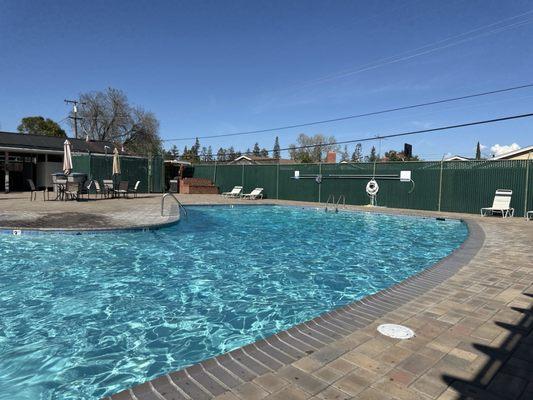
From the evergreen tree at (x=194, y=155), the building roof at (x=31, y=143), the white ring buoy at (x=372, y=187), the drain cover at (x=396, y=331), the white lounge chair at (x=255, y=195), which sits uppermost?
the evergreen tree at (x=194, y=155)

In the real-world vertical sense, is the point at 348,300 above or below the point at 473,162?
below

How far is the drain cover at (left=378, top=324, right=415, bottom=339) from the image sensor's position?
9.15ft

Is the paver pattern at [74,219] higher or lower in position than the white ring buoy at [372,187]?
lower

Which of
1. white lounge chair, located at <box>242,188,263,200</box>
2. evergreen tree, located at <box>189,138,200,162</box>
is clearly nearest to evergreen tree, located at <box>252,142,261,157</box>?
white lounge chair, located at <box>242,188,263,200</box>

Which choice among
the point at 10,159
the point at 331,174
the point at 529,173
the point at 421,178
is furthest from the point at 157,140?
the point at 529,173

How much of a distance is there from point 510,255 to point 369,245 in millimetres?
2896

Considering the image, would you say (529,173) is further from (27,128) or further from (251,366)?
(27,128)

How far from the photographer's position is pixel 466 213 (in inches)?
550

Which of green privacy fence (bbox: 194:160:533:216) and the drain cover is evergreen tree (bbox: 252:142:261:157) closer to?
green privacy fence (bbox: 194:160:533:216)

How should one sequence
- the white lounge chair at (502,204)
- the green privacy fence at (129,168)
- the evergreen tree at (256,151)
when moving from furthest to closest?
the evergreen tree at (256,151)
the green privacy fence at (129,168)
the white lounge chair at (502,204)

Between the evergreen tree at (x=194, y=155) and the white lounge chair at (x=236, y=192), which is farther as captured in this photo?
the evergreen tree at (x=194, y=155)

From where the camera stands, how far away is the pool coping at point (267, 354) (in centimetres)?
205

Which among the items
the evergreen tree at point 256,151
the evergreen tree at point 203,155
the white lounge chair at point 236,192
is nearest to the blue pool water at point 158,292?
the white lounge chair at point 236,192

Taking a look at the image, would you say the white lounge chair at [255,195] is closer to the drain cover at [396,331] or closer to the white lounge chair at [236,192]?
the white lounge chair at [236,192]
